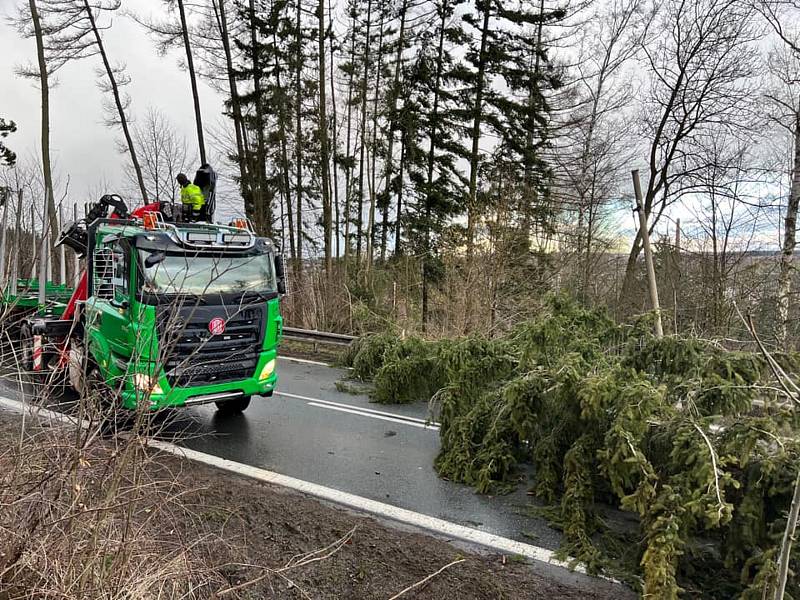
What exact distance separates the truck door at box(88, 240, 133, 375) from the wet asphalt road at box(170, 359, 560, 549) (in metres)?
1.15

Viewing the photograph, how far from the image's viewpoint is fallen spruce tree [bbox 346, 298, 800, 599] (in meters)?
3.20

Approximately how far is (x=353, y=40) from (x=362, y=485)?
62.0 ft

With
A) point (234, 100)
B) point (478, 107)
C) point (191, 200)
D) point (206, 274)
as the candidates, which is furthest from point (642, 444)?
point (234, 100)

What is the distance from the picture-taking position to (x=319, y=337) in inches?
482

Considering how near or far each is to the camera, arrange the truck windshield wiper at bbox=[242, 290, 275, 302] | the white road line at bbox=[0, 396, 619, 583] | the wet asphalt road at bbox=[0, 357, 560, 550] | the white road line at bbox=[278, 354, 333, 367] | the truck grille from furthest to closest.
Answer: the white road line at bbox=[278, 354, 333, 367] < the truck windshield wiper at bbox=[242, 290, 275, 302] < the truck grille < the wet asphalt road at bbox=[0, 357, 560, 550] < the white road line at bbox=[0, 396, 619, 583]

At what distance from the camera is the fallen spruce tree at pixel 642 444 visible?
10.5 feet

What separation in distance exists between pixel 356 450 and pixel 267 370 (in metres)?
1.58

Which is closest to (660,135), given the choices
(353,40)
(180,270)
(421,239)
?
(421,239)

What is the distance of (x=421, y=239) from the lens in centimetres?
1761

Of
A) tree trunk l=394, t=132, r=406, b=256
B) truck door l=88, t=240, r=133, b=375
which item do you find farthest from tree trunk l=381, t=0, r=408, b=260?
truck door l=88, t=240, r=133, b=375

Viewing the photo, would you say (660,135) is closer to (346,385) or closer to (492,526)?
(346,385)

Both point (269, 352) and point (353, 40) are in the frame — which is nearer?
point (269, 352)

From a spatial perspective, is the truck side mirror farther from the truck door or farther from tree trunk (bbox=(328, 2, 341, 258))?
tree trunk (bbox=(328, 2, 341, 258))

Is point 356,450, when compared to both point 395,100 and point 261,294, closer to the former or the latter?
point 261,294
